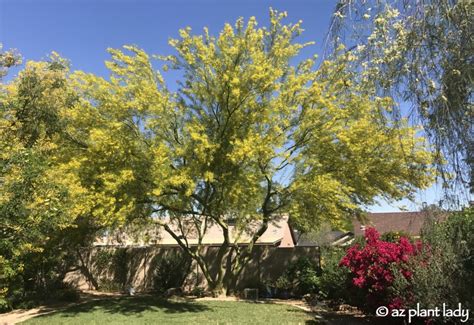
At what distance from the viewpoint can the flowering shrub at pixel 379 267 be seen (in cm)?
822

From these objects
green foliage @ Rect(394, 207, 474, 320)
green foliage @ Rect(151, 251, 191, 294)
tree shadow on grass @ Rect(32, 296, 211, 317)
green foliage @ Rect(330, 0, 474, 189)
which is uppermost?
green foliage @ Rect(330, 0, 474, 189)

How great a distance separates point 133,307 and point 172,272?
6.08 metres

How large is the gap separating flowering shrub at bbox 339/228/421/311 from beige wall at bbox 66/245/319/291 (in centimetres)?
736

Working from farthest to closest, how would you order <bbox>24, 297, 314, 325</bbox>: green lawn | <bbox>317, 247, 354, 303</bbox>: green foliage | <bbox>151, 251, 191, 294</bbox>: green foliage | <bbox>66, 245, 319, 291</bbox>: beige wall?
<bbox>151, 251, 191, 294</bbox>: green foliage → <bbox>66, 245, 319, 291</bbox>: beige wall → <bbox>317, 247, 354, 303</bbox>: green foliage → <bbox>24, 297, 314, 325</bbox>: green lawn

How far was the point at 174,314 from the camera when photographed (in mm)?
11688

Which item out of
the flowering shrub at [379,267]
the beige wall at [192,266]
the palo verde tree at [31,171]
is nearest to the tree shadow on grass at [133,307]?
the palo verde tree at [31,171]

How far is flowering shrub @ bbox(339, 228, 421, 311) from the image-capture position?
27.0 ft

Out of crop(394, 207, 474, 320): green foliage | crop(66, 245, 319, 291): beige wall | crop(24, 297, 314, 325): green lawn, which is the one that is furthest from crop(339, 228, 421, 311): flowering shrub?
crop(66, 245, 319, 291): beige wall

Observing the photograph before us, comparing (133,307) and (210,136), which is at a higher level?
(210,136)

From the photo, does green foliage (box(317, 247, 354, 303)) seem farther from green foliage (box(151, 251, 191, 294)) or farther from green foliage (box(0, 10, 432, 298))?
green foliage (box(151, 251, 191, 294))

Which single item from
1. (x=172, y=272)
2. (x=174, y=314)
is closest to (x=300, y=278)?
(x=174, y=314)

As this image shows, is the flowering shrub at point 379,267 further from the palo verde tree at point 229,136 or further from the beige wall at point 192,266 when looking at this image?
the beige wall at point 192,266

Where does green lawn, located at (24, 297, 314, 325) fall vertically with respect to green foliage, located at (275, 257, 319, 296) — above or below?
below

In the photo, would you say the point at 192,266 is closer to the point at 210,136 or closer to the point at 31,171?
the point at 210,136
